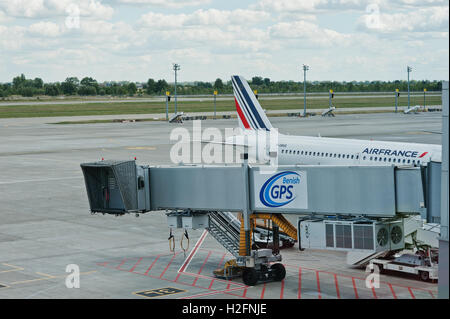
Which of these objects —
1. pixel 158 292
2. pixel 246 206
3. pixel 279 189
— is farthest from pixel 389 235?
pixel 158 292

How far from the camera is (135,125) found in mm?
141250

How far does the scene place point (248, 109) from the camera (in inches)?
2544

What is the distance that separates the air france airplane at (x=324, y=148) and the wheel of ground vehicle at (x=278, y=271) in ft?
44.5

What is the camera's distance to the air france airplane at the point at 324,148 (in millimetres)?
47406

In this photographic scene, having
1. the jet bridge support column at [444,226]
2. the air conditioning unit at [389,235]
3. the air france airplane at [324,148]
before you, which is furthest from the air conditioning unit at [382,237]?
the air france airplane at [324,148]

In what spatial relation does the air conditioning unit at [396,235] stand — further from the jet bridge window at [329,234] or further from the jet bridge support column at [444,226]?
the jet bridge support column at [444,226]

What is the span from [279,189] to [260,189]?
34.5 inches

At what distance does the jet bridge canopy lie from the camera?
28156mm

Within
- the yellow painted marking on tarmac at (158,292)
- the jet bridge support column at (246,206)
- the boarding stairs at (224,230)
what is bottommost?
the yellow painted marking on tarmac at (158,292)

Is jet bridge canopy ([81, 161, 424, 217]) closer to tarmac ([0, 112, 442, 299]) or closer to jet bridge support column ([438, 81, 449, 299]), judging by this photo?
tarmac ([0, 112, 442, 299])

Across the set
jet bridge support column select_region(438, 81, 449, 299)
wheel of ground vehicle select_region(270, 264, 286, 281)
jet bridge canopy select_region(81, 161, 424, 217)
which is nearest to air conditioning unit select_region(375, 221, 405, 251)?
jet bridge canopy select_region(81, 161, 424, 217)

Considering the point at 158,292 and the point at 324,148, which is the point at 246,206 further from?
the point at 324,148

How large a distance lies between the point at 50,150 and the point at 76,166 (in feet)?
61.6
